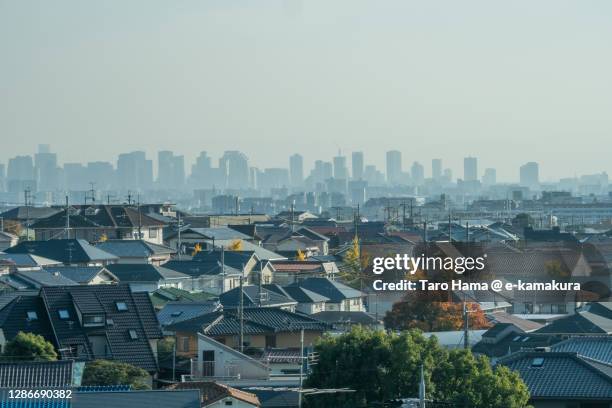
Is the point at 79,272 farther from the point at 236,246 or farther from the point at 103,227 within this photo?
the point at 103,227

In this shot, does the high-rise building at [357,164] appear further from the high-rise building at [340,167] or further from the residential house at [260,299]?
the residential house at [260,299]

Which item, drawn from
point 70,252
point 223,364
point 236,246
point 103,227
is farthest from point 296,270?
point 223,364

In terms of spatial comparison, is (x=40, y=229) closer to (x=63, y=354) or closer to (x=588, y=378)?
(x=63, y=354)

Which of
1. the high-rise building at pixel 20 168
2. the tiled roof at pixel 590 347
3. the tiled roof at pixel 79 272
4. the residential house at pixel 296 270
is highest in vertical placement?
the high-rise building at pixel 20 168

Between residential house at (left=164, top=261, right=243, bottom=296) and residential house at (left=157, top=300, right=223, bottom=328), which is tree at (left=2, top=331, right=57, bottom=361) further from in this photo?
residential house at (left=164, top=261, right=243, bottom=296)

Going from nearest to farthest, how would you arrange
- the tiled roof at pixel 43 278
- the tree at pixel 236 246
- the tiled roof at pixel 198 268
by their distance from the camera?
the tiled roof at pixel 43 278
the tiled roof at pixel 198 268
the tree at pixel 236 246

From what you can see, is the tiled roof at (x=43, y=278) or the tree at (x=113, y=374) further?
the tiled roof at (x=43, y=278)

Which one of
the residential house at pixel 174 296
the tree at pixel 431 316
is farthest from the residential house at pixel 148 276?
the tree at pixel 431 316
